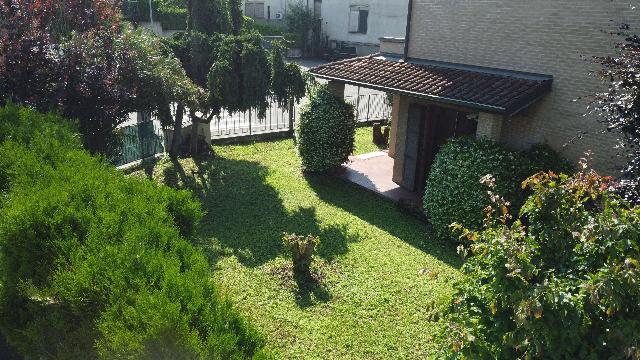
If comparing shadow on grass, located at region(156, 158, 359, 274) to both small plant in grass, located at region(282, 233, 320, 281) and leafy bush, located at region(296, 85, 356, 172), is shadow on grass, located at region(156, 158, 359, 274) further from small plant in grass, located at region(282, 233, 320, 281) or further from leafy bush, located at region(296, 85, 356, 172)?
leafy bush, located at region(296, 85, 356, 172)

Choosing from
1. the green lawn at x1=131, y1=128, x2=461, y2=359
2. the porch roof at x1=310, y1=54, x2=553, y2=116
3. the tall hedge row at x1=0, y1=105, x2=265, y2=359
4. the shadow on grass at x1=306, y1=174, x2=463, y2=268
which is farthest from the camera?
the shadow on grass at x1=306, y1=174, x2=463, y2=268

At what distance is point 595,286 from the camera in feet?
9.72

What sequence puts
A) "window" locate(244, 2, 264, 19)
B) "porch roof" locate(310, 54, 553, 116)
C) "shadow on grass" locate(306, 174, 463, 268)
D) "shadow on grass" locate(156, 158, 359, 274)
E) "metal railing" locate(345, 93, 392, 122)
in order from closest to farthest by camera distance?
"porch roof" locate(310, 54, 553, 116) → "shadow on grass" locate(156, 158, 359, 274) → "shadow on grass" locate(306, 174, 463, 268) → "metal railing" locate(345, 93, 392, 122) → "window" locate(244, 2, 264, 19)

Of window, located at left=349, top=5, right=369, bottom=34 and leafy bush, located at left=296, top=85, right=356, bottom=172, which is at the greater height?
window, located at left=349, top=5, right=369, bottom=34

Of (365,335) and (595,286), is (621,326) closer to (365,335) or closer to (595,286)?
(595,286)

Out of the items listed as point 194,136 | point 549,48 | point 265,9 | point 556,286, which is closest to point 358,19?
point 265,9

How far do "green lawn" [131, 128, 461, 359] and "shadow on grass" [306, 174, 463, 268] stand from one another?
24 mm

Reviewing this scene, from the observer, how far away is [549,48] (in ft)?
29.6

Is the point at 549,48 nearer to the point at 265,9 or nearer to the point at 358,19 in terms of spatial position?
the point at 358,19

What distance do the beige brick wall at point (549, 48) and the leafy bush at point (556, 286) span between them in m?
5.32

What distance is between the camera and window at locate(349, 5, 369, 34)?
38.0m

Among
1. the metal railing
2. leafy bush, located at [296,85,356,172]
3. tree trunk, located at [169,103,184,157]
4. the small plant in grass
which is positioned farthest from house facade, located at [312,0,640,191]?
the metal railing

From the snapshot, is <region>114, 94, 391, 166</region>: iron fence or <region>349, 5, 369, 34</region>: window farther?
<region>349, 5, 369, 34</region>: window

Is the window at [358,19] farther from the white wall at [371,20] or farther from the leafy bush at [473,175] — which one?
the leafy bush at [473,175]
